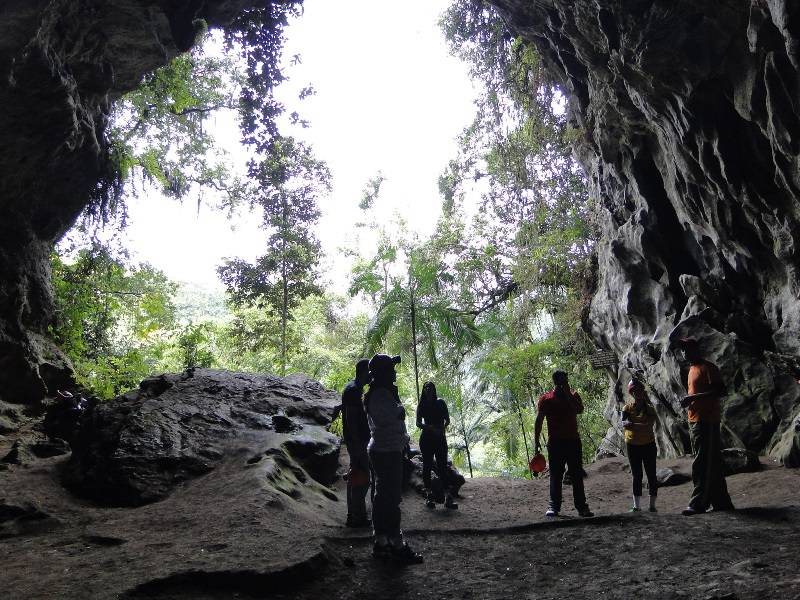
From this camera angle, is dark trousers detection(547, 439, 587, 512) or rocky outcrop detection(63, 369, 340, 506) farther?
rocky outcrop detection(63, 369, 340, 506)

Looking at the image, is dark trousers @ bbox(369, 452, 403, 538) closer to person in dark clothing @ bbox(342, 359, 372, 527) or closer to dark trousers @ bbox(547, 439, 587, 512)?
person in dark clothing @ bbox(342, 359, 372, 527)

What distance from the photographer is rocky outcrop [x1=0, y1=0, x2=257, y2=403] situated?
420 inches

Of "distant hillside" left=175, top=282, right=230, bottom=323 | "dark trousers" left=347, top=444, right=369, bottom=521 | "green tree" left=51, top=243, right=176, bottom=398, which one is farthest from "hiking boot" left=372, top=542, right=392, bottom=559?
"distant hillside" left=175, top=282, right=230, bottom=323

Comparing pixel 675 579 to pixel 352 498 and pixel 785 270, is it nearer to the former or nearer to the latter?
pixel 352 498

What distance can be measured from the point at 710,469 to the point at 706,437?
0.35m

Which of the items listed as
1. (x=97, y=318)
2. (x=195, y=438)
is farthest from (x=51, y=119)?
(x=195, y=438)

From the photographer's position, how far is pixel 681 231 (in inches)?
468

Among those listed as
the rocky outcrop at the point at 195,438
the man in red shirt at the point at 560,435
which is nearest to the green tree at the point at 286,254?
the rocky outcrop at the point at 195,438

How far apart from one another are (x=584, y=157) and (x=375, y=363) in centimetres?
1215

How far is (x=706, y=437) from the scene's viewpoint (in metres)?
5.96

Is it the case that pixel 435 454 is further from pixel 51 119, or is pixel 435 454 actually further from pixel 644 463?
pixel 51 119

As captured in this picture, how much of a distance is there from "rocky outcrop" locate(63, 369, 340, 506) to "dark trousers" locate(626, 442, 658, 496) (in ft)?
14.4

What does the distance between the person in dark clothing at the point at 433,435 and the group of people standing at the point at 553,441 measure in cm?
138

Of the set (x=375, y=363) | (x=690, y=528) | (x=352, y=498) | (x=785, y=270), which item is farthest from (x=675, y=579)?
(x=785, y=270)
